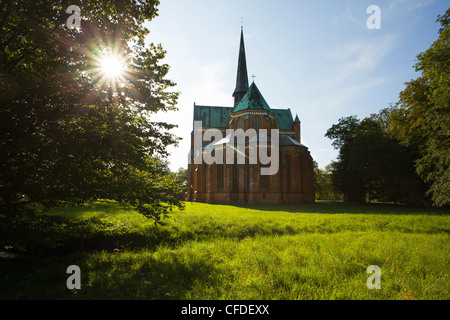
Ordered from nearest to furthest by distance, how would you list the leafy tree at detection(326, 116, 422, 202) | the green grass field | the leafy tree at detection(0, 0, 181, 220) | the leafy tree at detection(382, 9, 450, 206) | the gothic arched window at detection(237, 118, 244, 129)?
the green grass field, the leafy tree at detection(0, 0, 181, 220), the leafy tree at detection(382, 9, 450, 206), the leafy tree at detection(326, 116, 422, 202), the gothic arched window at detection(237, 118, 244, 129)

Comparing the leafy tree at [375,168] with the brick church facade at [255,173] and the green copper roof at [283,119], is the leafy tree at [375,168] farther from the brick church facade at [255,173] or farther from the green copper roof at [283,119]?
the green copper roof at [283,119]

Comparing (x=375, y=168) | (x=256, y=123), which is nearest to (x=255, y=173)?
(x=256, y=123)

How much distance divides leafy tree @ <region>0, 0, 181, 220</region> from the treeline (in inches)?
519

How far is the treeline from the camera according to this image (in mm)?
11852

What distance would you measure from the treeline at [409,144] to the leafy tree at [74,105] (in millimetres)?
13179

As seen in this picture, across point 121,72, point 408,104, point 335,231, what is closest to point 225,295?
point 121,72

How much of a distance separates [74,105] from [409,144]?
33.2 metres

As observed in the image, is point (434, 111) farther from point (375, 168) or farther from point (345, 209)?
point (375, 168)

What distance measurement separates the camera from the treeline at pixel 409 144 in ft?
38.9

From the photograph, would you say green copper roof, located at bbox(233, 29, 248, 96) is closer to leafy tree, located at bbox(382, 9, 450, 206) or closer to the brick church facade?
the brick church facade

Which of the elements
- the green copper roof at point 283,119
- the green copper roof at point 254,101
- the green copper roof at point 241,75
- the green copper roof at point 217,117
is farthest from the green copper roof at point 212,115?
the green copper roof at point 254,101

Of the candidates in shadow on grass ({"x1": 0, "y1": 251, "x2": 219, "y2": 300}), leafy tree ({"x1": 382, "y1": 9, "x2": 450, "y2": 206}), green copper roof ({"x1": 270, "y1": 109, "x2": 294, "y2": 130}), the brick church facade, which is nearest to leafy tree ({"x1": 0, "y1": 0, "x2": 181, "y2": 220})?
shadow on grass ({"x1": 0, "y1": 251, "x2": 219, "y2": 300})

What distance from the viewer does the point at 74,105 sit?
513cm

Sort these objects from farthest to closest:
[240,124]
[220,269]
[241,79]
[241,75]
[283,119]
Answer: [283,119] → [241,75] → [241,79] → [240,124] → [220,269]
